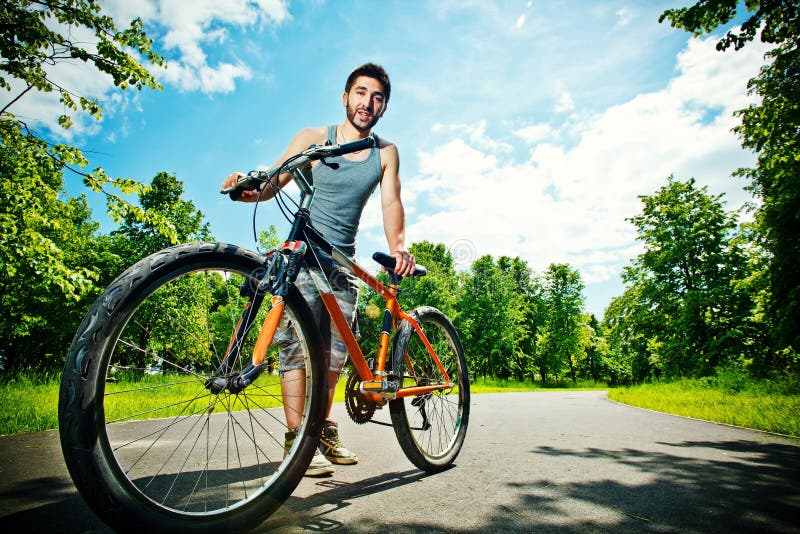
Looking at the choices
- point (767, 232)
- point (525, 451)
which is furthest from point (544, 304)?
point (525, 451)

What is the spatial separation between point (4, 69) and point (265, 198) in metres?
7.84

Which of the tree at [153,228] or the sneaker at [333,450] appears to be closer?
the sneaker at [333,450]

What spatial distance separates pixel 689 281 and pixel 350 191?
26.3 meters

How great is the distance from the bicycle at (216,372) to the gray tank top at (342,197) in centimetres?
37

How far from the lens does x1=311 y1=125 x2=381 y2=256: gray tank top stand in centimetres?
285

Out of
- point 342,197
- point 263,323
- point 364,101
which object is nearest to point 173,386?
point 263,323

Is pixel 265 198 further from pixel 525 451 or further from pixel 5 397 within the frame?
pixel 5 397

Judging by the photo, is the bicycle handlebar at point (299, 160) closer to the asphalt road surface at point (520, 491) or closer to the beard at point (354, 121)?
the beard at point (354, 121)

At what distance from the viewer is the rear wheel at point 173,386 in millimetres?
1231

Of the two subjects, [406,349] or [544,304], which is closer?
[406,349]

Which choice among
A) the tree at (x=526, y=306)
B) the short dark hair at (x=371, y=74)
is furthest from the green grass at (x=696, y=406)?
the tree at (x=526, y=306)

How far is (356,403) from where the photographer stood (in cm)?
268

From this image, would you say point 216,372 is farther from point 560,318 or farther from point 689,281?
point 560,318

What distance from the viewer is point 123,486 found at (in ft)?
4.16
